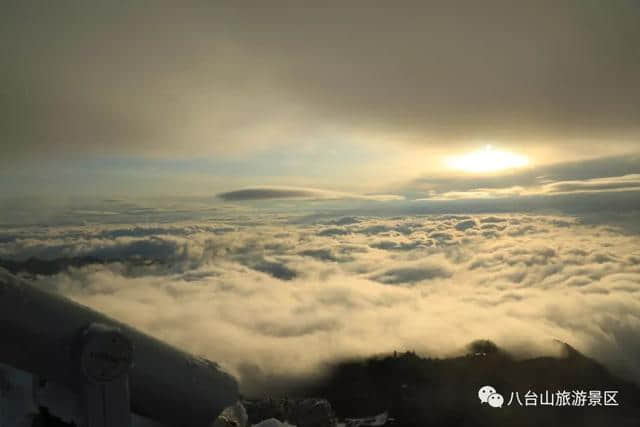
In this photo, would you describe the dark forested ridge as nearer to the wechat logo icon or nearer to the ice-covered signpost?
the wechat logo icon

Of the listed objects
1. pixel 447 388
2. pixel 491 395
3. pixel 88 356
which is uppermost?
pixel 88 356

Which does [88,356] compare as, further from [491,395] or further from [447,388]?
[447,388]

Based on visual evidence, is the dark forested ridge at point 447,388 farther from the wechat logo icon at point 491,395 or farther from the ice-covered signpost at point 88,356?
the ice-covered signpost at point 88,356

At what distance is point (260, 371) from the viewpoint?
9281 mm

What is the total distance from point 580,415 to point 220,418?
11.0 metres

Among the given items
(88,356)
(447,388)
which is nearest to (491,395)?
(88,356)

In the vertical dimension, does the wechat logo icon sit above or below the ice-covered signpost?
below

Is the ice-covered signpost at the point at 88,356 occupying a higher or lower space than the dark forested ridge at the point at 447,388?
higher

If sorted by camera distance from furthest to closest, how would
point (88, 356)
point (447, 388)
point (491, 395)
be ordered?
point (447, 388), point (491, 395), point (88, 356)

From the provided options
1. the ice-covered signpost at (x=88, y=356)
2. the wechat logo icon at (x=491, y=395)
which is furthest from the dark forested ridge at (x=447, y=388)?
the ice-covered signpost at (x=88, y=356)

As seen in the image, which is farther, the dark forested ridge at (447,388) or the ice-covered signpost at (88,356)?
the dark forested ridge at (447,388)

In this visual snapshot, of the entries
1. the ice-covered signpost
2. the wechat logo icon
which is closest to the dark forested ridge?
the wechat logo icon

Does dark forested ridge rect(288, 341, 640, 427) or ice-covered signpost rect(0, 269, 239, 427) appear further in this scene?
dark forested ridge rect(288, 341, 640, 427)

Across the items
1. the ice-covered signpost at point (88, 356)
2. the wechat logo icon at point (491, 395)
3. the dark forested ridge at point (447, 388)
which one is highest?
the ice-covered signpost at point (88, 356)
